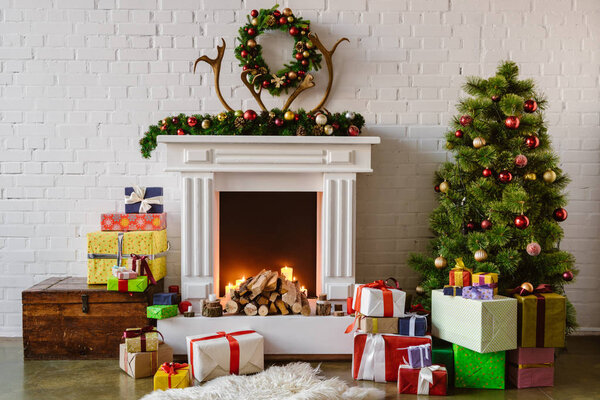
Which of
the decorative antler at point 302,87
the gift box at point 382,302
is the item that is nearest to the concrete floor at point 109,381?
the gift box at point 382,302

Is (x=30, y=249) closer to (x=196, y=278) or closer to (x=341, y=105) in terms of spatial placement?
(x=196, y=278)

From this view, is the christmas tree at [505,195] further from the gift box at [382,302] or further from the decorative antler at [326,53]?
the decorative antler at [326,53]

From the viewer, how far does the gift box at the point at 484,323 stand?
2.56 m

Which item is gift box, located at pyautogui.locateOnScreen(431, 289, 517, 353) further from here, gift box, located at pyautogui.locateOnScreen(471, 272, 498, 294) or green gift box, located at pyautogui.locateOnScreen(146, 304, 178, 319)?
green gift box, located at pyautogui.locateOnScreen(146, 304, 178, 319)

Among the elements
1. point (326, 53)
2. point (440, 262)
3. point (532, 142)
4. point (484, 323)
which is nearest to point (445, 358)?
point (484, 323)

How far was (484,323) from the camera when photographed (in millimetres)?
2555

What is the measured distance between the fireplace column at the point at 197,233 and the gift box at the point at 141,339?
1.15ft

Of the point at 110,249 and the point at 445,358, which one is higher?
the point at 110,249

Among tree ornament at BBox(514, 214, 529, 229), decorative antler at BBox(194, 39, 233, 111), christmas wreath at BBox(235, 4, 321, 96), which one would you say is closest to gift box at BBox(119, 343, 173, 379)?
decorative antler at BBox(194, 39, 233, 111)

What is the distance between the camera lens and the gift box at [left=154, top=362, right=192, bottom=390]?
255 centimetres

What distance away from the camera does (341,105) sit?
3.57 metres

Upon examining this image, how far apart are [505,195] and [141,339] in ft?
7.22

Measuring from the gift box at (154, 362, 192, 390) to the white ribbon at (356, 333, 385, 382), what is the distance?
92 cm

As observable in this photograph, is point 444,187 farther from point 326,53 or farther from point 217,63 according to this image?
point 217,63
